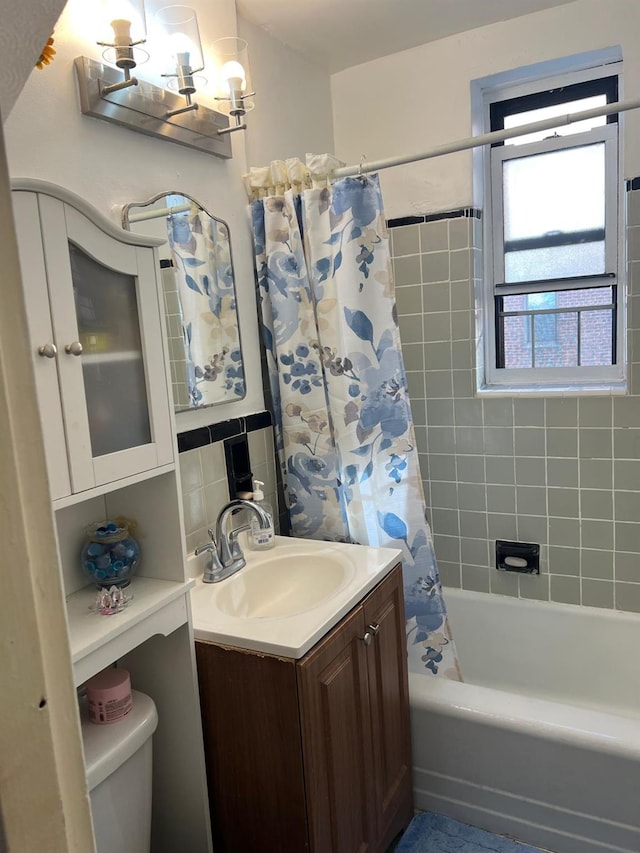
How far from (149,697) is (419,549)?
36.5 inches

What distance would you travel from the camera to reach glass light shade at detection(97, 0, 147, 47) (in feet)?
4.64

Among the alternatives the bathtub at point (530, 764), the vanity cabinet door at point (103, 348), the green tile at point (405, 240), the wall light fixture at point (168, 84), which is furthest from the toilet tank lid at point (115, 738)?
the green tile at point (405, 240)

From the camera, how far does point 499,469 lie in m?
2.41

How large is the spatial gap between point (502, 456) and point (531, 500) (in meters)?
0.20

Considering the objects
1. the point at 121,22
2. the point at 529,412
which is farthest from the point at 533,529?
the point at 121,22

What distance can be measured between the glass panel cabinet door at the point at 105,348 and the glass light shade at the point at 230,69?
0.86 m

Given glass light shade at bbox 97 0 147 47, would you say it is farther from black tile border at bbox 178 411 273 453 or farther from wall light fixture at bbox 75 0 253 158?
black tile border at bbox 178 411 273 453

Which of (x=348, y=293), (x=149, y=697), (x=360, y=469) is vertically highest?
(x=348, y=293)

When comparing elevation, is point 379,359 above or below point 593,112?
below

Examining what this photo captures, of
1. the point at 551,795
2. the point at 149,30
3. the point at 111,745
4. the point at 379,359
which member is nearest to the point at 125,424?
the point at 111,745

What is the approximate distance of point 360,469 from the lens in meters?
2.00

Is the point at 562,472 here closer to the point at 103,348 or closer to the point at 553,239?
the point at 553,239

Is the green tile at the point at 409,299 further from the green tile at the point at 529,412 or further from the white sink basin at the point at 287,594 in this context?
the white sink basin at the point at 287,594

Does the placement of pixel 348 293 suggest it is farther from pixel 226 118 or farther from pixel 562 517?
pixel 562 517
